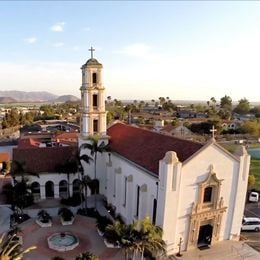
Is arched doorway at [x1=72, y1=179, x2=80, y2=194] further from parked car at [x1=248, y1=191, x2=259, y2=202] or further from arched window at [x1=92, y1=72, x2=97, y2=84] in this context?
parked car at [x1=248, y1=191, x2=259, y2=202]

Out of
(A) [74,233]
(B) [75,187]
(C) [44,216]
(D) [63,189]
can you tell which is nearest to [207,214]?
(A) [74,233]

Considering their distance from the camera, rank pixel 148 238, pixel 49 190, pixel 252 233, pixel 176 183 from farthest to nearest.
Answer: pixel 49 190 < pixel 252 233 < pixel 176 183 < pixel 148 238

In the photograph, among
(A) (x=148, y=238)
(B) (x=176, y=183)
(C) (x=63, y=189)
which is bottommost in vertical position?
(C) (x=63, y=189)

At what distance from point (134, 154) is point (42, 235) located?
12.9 m

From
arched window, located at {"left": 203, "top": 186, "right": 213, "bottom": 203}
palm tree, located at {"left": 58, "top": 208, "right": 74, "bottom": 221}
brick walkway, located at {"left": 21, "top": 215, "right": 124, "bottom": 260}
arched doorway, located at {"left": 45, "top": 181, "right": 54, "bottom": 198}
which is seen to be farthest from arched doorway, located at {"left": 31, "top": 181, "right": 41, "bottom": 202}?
arched window, located at {"left": 203, "top": 186, "right": 213, "bottom": 203}

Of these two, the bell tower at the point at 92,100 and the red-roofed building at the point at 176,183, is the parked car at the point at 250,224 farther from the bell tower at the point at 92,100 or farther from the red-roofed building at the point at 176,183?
the bell tower at the point at 92,100

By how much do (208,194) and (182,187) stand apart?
3.49 metres

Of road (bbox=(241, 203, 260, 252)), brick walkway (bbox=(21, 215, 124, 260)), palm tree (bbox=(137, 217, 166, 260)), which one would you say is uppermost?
palm tree (bbox=(137, 217, 166, 260))

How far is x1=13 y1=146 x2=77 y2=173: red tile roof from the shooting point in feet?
124

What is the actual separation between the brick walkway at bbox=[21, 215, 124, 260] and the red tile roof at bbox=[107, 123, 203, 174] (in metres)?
8.81

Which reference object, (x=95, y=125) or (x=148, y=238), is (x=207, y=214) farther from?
(x=95, y=125)

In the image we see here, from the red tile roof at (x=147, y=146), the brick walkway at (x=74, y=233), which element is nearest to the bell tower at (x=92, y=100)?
the red tile roof at (x=147, y=146)

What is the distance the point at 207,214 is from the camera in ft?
90.3

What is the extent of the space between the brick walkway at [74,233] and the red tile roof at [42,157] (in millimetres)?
7172
